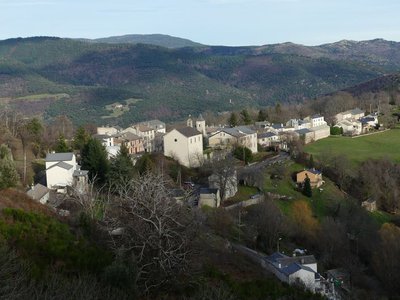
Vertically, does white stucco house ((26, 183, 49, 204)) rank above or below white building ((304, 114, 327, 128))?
above

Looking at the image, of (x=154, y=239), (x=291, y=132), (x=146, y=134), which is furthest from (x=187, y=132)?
(x=154, y=239)

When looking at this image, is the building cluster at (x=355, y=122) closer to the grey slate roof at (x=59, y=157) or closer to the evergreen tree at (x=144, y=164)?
the evergreen tree at (x=144, y=164)

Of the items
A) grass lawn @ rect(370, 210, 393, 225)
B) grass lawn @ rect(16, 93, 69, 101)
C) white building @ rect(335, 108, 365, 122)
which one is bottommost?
grass lawn @ rect(16, 93, 69, 101)

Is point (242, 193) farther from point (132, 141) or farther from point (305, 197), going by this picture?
point (132, 141)

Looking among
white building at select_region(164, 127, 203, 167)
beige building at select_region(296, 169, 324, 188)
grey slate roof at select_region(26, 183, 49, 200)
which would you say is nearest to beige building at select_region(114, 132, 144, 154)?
white building at select_region(164, 127, 203, 167)

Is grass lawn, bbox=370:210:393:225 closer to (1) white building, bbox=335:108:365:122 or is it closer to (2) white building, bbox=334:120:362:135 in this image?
(2) white building, bbox=334:120:362:135

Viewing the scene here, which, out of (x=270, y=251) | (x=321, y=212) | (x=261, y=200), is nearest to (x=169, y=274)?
(x=270, y=251)

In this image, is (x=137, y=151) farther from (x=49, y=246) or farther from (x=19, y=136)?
(x=49, y=246)

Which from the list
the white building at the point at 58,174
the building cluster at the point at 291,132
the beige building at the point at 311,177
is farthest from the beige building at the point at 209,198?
the building cluster at the point at 291,132
